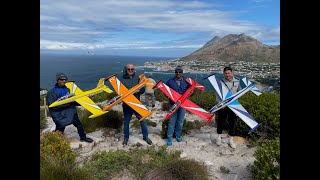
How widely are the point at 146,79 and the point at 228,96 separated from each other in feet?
7.39

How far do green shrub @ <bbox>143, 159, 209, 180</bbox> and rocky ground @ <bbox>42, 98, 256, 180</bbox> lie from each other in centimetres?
43

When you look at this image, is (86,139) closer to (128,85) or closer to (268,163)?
(128,85)

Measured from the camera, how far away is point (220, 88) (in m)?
7.81

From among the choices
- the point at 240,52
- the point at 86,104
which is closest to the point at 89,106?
the point at 86,104

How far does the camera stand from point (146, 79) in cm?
788

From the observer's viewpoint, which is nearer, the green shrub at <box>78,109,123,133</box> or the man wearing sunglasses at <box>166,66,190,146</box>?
the man wearing sunglasses at <box>166,66,190,146</box>

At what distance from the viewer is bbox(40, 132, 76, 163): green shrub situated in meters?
6.06

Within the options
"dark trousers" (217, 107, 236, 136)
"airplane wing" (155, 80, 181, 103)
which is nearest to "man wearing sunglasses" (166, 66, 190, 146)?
"airplane wing" (155, 80, 181, 103)

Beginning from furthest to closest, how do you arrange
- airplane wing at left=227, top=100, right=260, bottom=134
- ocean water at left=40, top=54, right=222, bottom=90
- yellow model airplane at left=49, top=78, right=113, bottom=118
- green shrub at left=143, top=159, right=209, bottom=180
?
1. ocean water at left=40, top=54, right=222, bottom=90
2. yellow model airplane at left=49, top=78, right=113, bottom=118
3. airplane wing at left=227, top=100, right=260, bottom=134
4. green shrub at left=143, top=159, right=209, bottom=180

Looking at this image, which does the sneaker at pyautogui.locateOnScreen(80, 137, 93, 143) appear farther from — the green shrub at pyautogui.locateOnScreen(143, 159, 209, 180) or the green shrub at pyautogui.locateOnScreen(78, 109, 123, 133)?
the green shrub at pyautogui.locateOnScreen(143, 159, 209, 180)

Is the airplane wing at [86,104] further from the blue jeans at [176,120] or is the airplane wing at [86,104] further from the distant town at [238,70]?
the distant town at [238,70]

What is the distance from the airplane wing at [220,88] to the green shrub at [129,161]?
1920mm

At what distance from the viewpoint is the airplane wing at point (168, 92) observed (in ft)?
25.6
